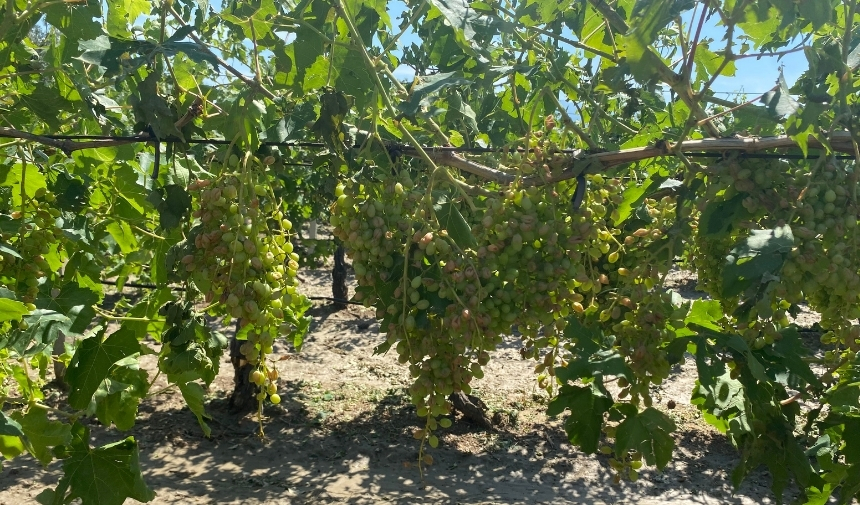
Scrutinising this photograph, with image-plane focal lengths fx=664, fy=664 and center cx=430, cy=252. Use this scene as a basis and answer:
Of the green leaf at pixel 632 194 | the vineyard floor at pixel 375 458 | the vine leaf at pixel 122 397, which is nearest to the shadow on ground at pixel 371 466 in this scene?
the vineyard floor at pixel 375 458

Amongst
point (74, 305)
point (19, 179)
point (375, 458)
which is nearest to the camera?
point (74, 305)

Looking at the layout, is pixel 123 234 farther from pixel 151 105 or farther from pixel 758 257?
pixel 758 257

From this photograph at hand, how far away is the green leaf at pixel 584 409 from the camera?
187 cm

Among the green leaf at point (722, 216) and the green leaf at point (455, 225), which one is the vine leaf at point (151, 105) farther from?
the green leaf at point (722, 216)

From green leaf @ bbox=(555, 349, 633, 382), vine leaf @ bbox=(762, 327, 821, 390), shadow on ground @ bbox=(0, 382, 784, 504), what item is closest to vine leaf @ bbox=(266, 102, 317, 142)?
green leaf @ bbox=(555, 349, 633, 382)

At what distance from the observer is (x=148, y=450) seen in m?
5.50

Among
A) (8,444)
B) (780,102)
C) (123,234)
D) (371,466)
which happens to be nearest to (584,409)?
(780,102)

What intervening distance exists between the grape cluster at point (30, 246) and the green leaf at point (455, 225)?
136 cm

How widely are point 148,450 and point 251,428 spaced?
35.9 inches

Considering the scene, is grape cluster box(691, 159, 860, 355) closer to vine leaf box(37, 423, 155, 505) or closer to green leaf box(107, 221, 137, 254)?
vine leaf box(37, 423, 155, 505)

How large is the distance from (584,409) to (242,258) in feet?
3.40

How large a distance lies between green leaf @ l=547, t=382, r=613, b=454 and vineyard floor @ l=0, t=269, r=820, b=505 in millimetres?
2516

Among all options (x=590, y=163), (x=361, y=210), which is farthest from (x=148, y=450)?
(x=590, y=163)

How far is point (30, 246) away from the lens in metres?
2.25
